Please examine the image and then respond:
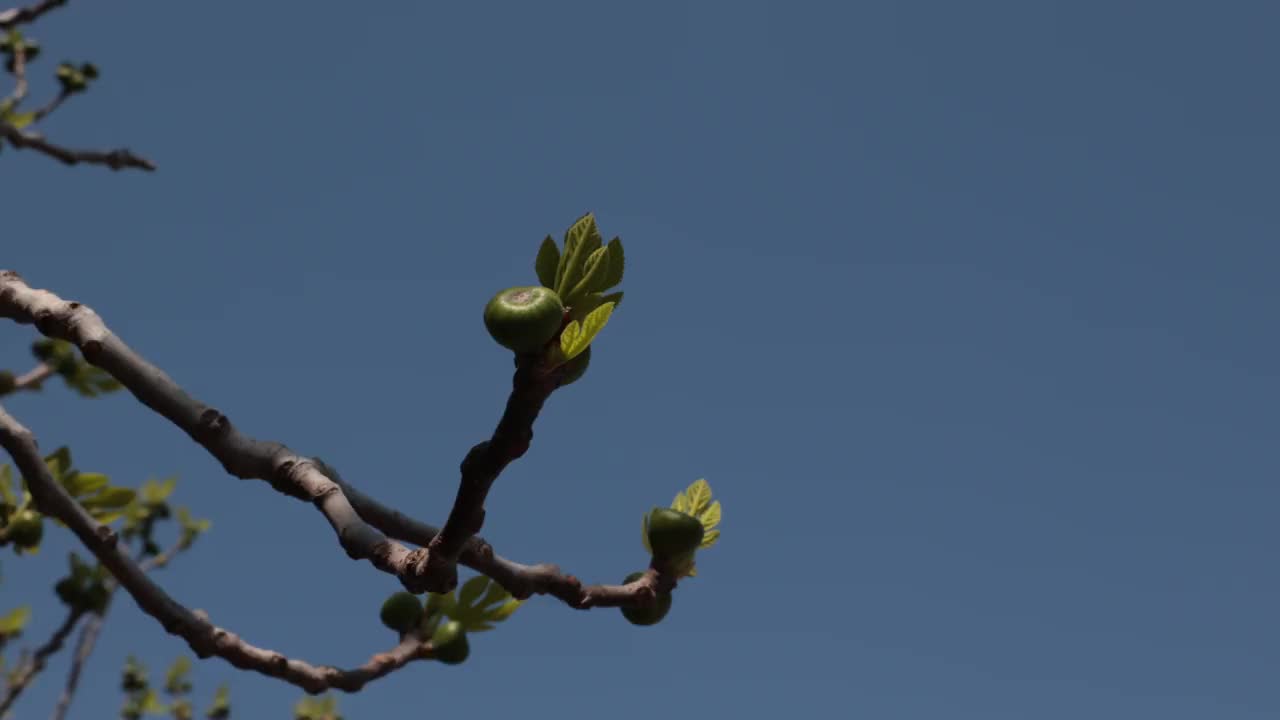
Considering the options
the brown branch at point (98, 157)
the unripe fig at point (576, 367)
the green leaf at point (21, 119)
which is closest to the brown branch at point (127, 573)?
the unripe fig at point (576, 367)

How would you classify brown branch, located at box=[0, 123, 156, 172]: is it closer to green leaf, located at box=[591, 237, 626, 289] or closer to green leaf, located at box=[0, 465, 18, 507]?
green leaf, located at box=[0, 465, 18, 507]

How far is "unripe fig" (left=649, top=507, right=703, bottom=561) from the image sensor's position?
339cm

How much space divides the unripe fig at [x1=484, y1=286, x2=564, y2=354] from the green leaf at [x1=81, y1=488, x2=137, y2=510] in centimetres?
243

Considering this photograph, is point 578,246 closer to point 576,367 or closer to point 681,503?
point 576,367

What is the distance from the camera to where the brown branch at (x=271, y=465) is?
250 cm

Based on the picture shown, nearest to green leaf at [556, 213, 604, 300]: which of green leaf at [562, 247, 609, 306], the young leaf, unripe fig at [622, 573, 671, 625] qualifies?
green leaf at [562, 247, 609, 306]

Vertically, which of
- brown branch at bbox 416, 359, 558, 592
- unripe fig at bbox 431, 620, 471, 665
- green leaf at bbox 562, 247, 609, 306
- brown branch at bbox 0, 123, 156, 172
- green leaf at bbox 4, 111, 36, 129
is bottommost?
brown branch at bbox 416, 359, 558, 592

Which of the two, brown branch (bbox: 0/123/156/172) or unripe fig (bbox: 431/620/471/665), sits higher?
brown branch (bbox: 0/123/156/172)

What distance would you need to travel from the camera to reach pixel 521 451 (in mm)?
2188

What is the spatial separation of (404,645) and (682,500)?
1139mm

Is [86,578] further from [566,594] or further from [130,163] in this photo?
[566,594]

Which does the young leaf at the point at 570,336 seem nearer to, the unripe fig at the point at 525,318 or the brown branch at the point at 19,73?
the unripe fig at the point at 525,318

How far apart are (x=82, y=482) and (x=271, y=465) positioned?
67.1 inches

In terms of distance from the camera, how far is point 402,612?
385 cm
